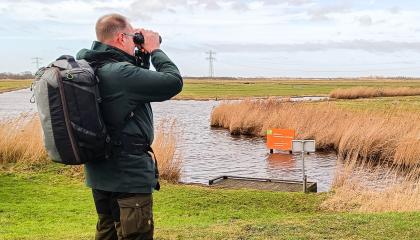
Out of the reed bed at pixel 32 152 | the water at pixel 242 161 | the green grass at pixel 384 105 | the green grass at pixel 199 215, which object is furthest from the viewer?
the green grass at pixel 384 105

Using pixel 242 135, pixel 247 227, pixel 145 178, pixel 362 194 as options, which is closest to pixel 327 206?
pixel 362 194

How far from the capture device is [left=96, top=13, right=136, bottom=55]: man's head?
312 cm

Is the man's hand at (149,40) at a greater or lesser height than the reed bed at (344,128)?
greater

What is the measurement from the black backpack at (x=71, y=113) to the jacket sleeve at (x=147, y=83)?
186 mm

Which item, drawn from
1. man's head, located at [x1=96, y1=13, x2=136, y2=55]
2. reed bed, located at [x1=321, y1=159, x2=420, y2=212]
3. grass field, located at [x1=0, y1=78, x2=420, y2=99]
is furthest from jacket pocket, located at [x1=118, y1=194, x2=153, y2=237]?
grass field, located at [x1=0, y1=78, x2=420, y2=99]

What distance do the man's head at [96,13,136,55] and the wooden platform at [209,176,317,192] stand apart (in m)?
8.81

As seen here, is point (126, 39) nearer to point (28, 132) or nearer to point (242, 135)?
point (28, 132)

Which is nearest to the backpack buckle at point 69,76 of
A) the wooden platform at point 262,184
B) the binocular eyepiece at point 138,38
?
the binocular eyepiece at point 138,38

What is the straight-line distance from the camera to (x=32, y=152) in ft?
42.3

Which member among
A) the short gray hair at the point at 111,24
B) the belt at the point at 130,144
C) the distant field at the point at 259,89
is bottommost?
the distant field at the point at 259,89

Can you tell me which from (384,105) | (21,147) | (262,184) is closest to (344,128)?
(262,184)

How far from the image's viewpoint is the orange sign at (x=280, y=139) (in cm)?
1977

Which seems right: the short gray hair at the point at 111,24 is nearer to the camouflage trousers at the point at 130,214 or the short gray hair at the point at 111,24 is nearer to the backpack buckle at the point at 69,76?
the backpack buckle at the point at 69,76

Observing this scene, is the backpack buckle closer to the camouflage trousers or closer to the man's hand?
the man's hand
